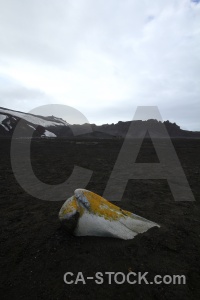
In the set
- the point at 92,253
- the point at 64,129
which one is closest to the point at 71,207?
the point at 92,253

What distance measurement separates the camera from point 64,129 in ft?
147

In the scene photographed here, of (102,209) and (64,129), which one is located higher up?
(64,129)

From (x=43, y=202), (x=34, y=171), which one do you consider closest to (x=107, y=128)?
(x=34, y=171)

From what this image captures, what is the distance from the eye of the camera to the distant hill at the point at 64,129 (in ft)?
118

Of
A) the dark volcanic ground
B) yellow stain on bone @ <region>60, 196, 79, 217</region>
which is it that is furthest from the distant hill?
yellow stain on bone @ <region>60, 196, 79, 217</region>

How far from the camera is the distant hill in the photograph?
118 feet

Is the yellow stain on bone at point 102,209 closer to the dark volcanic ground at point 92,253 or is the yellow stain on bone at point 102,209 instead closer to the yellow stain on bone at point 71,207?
the yellow stain on bone at point 71,207

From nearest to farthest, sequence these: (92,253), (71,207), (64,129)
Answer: (92,253) → (71,207) → (64,129)

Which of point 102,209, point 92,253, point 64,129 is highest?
point 64,129

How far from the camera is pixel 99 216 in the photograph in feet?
13.0

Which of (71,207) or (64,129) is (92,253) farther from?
(64,129)

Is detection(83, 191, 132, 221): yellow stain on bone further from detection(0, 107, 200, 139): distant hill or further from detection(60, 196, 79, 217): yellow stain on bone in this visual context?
detection(0, 107, 200, 139): distant hill

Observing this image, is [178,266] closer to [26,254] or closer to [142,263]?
[142,263]

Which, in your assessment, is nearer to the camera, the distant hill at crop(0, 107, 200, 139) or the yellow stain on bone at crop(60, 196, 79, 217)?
the yellow stain on bone at crop(60, 196, 79, 217)
